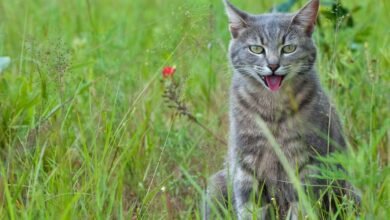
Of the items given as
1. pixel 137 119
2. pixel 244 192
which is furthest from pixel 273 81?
pixel 137 119

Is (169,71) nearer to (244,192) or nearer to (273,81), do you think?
(273,81)

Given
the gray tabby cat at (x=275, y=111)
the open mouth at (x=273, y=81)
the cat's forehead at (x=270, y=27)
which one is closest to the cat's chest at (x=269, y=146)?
the gray tabby cat at (x=275, y=111)

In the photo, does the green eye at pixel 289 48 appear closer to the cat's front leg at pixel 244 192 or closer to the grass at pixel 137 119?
the grass at pixel 137 119

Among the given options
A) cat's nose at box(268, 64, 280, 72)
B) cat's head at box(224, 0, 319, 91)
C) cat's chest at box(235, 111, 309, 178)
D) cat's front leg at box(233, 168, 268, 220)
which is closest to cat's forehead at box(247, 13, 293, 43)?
cat's head at box(224, 0, 319, 91)

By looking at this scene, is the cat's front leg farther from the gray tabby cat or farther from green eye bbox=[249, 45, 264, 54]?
green eye bbox=[249, 45, 264, 54]

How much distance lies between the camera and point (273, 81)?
459 cm

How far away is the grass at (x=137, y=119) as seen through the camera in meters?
4.06

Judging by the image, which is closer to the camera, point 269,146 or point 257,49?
point 269,146

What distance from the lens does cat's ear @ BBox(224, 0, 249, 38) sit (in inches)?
191

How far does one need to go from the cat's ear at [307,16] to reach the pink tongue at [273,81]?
13.2 inches

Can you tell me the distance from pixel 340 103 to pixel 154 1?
11.6 feet

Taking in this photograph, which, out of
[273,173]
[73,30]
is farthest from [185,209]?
[73,30]

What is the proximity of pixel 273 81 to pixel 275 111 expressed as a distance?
171 millimetres

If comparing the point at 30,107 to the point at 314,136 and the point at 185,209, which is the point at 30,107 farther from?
the point at 314,136
